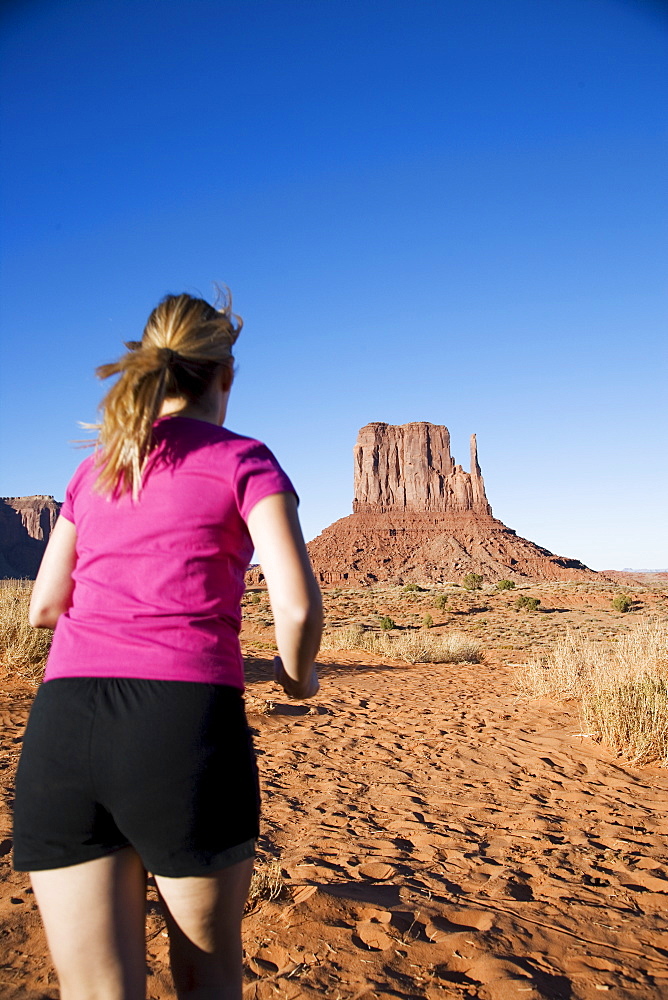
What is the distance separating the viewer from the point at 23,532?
9844 cm

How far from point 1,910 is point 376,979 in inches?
68.1

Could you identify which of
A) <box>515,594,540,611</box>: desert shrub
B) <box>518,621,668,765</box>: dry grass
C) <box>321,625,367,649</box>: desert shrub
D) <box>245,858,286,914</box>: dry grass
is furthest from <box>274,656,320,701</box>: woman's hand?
<box>515,594,540,611</box>: desert shrub

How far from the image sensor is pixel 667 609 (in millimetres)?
29516

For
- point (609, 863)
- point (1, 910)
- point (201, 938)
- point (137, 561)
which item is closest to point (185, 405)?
point (137, 561)

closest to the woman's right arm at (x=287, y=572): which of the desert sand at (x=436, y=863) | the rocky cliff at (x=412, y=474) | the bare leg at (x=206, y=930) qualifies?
the bare leg at (x=206, y=930)

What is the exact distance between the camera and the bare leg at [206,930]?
4.05ft

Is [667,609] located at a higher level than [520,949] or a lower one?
higher

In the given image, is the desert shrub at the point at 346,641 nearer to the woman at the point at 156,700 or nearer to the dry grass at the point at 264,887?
the dry grass at the point at 264,887

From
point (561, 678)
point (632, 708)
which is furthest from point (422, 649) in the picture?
point (632, 708)

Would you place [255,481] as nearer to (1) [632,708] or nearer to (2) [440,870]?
(2) [440,870]

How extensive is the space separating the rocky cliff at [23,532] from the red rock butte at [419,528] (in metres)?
35.6

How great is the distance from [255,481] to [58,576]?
548 mm

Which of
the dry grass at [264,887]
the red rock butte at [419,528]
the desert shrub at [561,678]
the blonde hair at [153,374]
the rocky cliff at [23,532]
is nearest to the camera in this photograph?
the blonde hair at [153,374]

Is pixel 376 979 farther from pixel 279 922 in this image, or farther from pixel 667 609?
pixel 667 609
